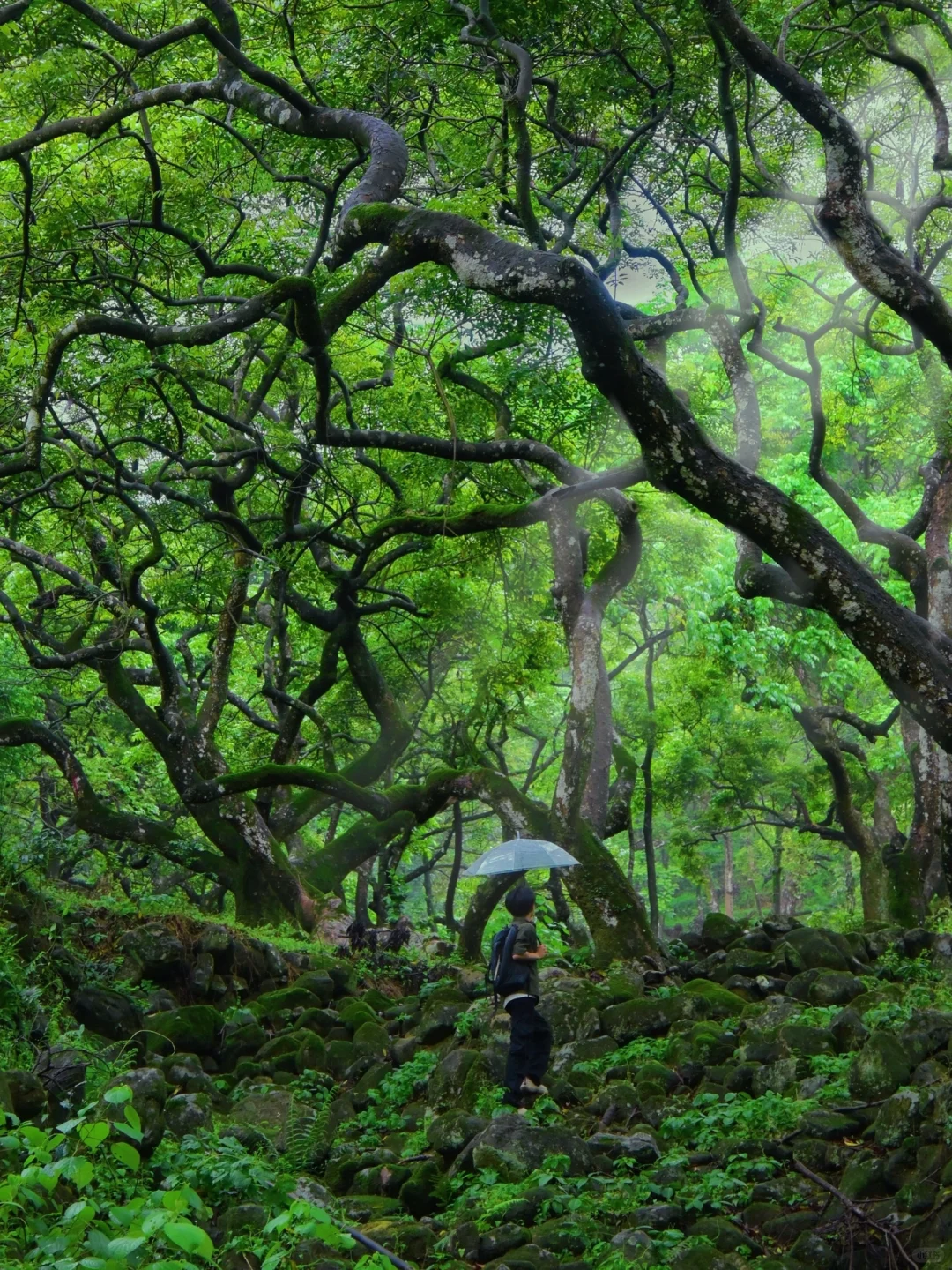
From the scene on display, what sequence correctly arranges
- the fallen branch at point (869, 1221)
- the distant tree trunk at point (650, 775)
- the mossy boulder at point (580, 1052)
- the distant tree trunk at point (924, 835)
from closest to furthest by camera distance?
the fallen branch at point (869, 1221)
the mossy boulder at point (580, 1052)
the distant tree trunk at point (924, 835)
the distant tree trunk at point (650, 775)

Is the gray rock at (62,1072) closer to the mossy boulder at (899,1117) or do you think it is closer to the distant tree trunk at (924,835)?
the mossy boulder at (899,1117)

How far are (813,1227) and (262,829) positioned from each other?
Answer: 30.7 feet

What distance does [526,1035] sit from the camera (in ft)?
25.5

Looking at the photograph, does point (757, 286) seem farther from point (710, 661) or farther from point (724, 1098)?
point (724, 1098)

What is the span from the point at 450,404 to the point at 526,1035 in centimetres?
670

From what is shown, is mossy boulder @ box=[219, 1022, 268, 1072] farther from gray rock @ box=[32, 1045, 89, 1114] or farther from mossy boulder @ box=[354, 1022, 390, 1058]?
gray rock @ box=[32, 1045, 89, 1114]

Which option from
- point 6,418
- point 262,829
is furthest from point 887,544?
point 6,418

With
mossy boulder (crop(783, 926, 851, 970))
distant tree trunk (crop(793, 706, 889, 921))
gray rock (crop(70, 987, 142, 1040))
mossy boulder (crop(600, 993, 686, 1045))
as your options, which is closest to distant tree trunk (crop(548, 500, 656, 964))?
mossy boulder (crop(783, 926, 851, 970))

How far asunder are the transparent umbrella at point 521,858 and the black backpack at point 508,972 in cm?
91

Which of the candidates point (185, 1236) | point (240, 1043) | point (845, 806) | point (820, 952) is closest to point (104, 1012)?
point (240, 1043)

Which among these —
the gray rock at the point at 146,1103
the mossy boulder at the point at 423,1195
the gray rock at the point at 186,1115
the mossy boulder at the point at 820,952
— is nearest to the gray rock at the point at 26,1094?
the gray rock at the point at 146,1103

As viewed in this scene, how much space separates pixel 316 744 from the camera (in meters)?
16.4

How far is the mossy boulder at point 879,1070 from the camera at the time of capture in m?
6.31

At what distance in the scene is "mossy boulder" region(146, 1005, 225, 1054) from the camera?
29.4 feet
